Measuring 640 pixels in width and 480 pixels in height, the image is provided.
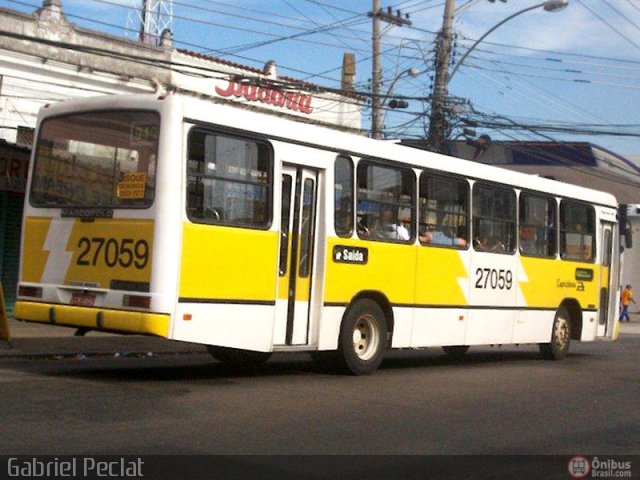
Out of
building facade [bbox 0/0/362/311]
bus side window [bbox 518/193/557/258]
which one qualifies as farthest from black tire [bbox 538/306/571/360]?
building facade [bbox 0/0/362/311]

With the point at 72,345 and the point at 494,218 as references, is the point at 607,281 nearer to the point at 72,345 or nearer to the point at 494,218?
the point at 494,218

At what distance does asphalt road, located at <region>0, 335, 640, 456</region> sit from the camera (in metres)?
8.31

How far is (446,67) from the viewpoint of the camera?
2683 centimetres

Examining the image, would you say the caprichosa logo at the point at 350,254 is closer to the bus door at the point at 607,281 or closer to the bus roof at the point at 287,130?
the bus roof at the point at 287,130

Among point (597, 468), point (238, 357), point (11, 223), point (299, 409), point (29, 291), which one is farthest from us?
point (11, 223)

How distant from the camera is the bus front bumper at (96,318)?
10.8 meters

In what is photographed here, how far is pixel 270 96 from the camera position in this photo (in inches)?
1138

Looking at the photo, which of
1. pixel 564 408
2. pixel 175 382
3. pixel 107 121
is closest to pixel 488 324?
pixel 564 408

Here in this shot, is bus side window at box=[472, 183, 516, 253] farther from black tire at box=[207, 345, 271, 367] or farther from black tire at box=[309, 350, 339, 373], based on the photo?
black tire at box=[207, 345, 271, 367]

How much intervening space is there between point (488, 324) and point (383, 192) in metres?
3.36

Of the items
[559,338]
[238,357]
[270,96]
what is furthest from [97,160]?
[270,96]

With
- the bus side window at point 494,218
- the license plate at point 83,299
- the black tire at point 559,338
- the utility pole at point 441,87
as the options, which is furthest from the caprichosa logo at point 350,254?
the utility pole at point 441,87

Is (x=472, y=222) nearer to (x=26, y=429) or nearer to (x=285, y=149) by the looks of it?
(x=285, y=149)

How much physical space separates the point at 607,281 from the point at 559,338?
7.09 feet
